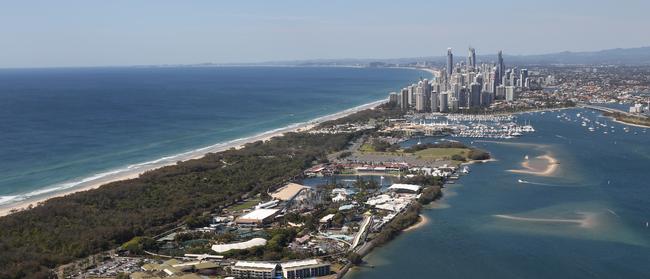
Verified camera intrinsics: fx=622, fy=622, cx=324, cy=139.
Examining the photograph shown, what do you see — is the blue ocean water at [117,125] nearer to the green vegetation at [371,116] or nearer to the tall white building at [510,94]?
the green vegetation at [371,116]

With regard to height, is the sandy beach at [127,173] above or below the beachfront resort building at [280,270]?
above

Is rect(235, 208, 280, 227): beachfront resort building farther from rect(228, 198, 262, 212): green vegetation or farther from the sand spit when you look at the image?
the sand spit

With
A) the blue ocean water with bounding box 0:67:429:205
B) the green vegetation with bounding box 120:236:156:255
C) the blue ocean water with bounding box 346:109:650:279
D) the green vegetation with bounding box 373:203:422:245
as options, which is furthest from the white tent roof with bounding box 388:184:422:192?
the blue ocean water with bounding box 0:67:429:205

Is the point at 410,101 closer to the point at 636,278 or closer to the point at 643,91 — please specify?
the point at 643,91

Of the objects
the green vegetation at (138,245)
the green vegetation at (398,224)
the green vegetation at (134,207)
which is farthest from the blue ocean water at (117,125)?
the green vegetation at (398,224)

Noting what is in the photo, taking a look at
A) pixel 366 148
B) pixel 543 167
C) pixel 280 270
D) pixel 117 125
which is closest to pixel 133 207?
pixel 280 270

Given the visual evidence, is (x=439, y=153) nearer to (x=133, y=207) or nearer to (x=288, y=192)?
(x=288, y=192)
